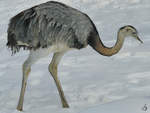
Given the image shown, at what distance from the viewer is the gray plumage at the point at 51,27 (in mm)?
6387

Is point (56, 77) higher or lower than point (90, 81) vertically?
higher

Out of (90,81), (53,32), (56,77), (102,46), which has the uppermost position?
(53,32)

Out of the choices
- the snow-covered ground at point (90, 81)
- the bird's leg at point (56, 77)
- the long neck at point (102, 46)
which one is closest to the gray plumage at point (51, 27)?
the long neck at point (102, 46)

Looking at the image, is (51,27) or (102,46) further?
(102,46)

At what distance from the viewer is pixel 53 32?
6414mm

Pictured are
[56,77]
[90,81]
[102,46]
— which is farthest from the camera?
[90,81]

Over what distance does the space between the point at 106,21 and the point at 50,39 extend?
20.7 ft

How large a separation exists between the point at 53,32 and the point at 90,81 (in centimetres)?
170

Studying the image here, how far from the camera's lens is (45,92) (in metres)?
7.52

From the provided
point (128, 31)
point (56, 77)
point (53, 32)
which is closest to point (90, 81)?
point (56, 77)

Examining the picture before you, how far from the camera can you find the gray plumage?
21.0 ft

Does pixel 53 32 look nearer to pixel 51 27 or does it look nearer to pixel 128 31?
pixel 51 27

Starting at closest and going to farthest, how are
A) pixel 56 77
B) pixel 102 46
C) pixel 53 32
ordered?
pixel 53 32, pixel 102 46, pixel 56 77

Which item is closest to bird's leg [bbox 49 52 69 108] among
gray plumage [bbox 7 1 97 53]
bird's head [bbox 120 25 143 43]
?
gray plumage [bbox 7 1 97 53]
